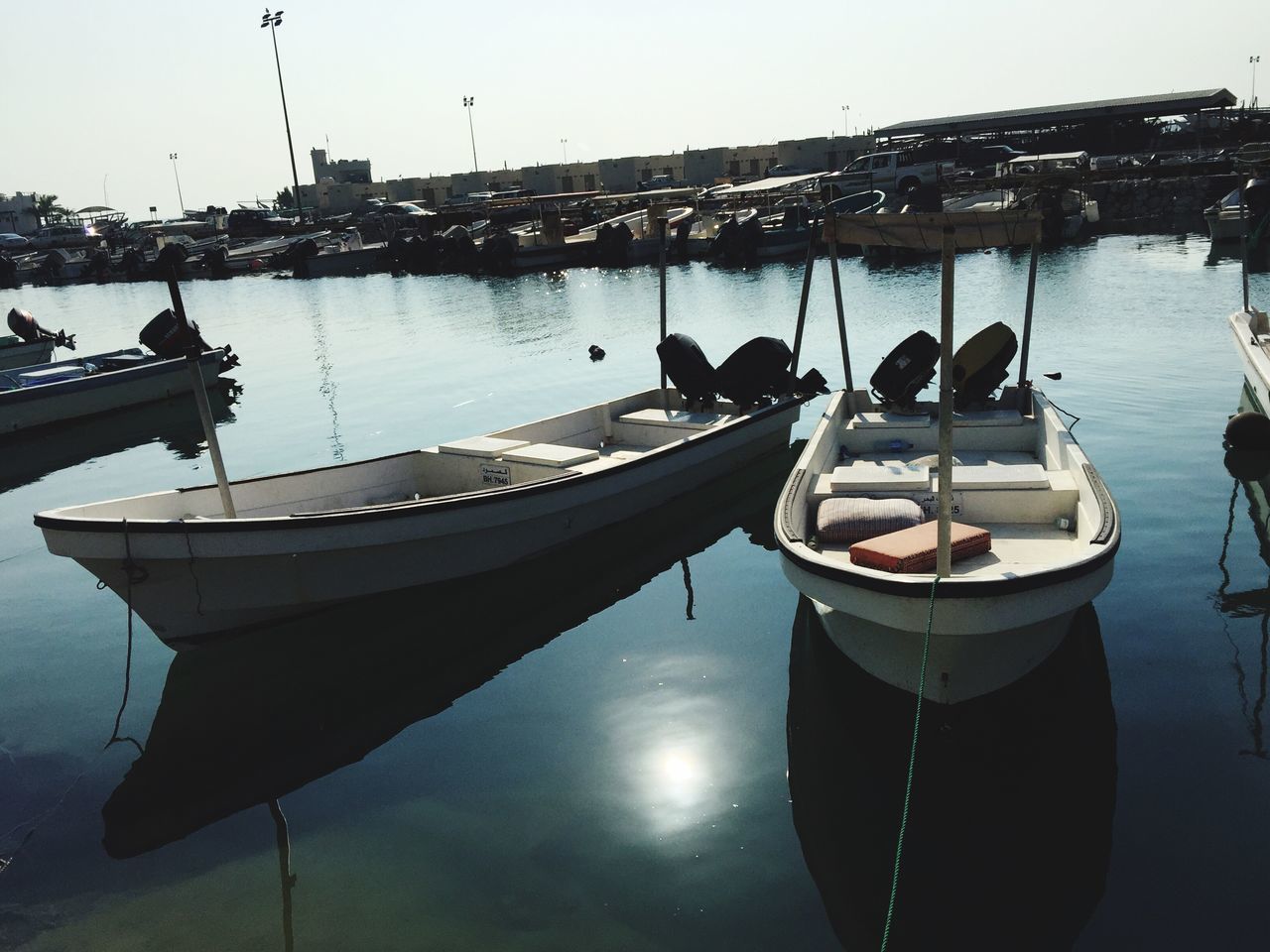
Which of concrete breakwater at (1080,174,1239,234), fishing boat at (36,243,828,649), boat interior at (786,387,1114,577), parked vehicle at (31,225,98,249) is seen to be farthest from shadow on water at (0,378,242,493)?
parked vehicle at (31,225,98,249)

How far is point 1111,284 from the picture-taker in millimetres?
30781

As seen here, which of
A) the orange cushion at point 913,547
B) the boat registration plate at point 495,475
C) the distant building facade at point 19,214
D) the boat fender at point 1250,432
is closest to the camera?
the orange cushion at point 913,547

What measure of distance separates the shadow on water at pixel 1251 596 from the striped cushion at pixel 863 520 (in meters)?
2.84

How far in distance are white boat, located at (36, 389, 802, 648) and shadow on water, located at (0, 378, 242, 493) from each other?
33.6ft

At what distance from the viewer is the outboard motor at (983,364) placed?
13.1 metres

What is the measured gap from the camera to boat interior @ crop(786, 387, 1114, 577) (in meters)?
8.13

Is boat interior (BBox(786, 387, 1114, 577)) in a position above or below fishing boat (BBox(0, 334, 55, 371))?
below

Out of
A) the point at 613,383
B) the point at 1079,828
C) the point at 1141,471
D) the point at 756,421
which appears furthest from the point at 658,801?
the point at 613,383

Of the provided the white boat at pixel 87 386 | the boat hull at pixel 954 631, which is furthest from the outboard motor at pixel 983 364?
the white boat at pixel 87 386

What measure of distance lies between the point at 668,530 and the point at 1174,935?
8106mm

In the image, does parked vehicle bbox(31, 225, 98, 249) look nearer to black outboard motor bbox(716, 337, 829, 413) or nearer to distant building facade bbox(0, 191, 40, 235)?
distant building facade bbox(0, 191, 40, 235)

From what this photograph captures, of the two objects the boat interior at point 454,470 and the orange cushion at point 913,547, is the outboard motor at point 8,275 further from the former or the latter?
the orange cushion at point 913,547

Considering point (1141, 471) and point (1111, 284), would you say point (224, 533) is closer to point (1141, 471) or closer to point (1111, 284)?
point (1141, 471)

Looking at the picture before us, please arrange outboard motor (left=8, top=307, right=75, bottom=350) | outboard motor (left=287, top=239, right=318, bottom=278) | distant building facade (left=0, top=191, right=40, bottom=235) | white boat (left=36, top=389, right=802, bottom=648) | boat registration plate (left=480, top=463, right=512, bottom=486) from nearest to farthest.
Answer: white boat (left=36, top=389, right=802, bottom=648) < boat registration plate (left=480, top=463, right=512, bottom=486) < outboard motor (left=8, top=307, right=75, bottom=350) < outboard motor (left=287, top=239, right=318, bottom=278) < distant building facade (left=0, top=191, right=40, bottom=235)
